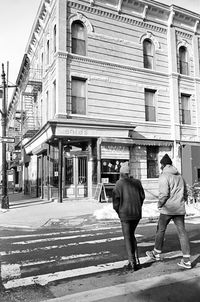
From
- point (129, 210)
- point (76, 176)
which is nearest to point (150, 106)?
point (76, 176)

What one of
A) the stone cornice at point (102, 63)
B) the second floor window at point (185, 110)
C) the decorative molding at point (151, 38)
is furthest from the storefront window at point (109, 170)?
the decorative molding at point (151, 38)

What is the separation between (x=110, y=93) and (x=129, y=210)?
14106mm

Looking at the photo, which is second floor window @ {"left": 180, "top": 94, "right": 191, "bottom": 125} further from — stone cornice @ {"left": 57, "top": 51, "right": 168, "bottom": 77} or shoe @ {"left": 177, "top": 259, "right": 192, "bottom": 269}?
shoe @ {"left": 177, "top": 259, "right": 192, "bottom": 269}

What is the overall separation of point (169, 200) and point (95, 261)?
185cm

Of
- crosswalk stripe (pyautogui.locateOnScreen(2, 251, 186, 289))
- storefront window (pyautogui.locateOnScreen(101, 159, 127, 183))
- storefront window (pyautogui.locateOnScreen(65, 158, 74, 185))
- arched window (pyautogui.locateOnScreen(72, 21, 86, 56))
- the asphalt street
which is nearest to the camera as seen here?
the asphalt street

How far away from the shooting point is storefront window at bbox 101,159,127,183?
54.8 feet

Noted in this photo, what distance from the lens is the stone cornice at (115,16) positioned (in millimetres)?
17938

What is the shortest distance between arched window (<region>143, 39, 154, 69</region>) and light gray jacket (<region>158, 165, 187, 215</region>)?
1633 centimetres

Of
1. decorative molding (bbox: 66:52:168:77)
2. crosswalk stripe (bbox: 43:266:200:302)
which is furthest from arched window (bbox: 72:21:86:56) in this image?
crosswalk stripe (bbox: 43:266:200:302)

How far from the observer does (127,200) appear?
Answer: 5047 millimetres

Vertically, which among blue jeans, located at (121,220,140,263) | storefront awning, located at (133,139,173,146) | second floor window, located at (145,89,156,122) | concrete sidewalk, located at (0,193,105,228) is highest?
second floor window, located at (145,89,156,122)

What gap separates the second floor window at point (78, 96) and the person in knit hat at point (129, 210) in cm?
1265

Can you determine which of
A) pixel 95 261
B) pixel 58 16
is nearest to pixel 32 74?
pixel 58 16

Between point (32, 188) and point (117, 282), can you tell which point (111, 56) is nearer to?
point (32, 188)
